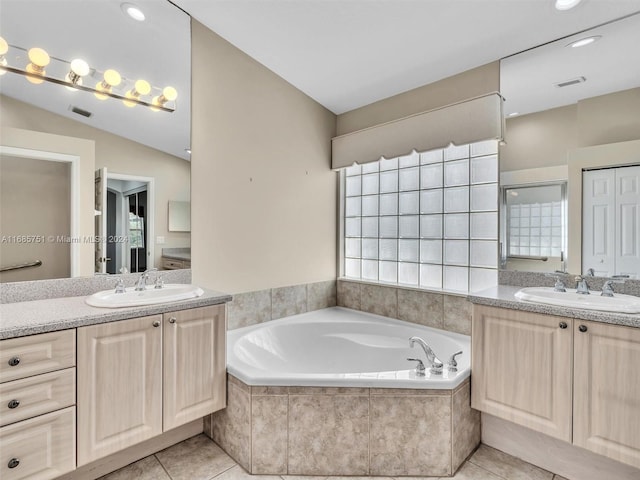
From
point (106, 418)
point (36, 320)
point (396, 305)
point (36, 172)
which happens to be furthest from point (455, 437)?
point (36, 172)

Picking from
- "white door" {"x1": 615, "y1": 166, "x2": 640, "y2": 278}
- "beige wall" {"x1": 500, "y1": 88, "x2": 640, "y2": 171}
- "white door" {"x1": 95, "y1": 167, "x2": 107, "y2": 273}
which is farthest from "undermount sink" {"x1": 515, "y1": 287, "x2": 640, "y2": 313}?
"white door" {"x1": 95, "y1": 167, "x2": 107, "y2": 273}

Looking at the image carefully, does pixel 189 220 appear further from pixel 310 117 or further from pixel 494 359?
pixel 494 359

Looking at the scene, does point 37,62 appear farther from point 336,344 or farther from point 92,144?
point 336,344

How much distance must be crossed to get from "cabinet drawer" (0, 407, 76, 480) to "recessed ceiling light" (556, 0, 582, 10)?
3111 millimetres

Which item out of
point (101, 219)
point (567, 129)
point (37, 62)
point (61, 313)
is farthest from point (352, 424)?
point (37, 62)

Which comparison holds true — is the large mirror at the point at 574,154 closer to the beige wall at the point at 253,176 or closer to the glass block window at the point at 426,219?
the glass block window at the point at 426,219

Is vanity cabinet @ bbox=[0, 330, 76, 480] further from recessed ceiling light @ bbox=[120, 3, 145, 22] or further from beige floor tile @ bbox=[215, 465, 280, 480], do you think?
recessed ceiling light @ bbox=[120, 3, 145, 22]

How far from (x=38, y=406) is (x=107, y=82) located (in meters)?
1.71

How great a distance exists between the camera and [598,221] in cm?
199

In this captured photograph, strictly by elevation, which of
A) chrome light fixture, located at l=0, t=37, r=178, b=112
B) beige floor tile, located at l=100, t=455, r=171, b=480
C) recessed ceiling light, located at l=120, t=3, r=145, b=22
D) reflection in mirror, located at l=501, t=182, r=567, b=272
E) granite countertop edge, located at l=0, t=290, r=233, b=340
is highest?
recessed ceiling light, located at l=120, t=3, r=145, b=22

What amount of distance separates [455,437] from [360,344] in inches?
40.2

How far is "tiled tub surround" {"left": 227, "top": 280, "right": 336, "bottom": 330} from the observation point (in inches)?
100

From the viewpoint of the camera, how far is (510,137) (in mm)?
2324

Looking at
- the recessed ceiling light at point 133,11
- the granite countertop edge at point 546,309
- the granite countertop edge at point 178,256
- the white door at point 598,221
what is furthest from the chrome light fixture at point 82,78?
the white door at point 598,221
